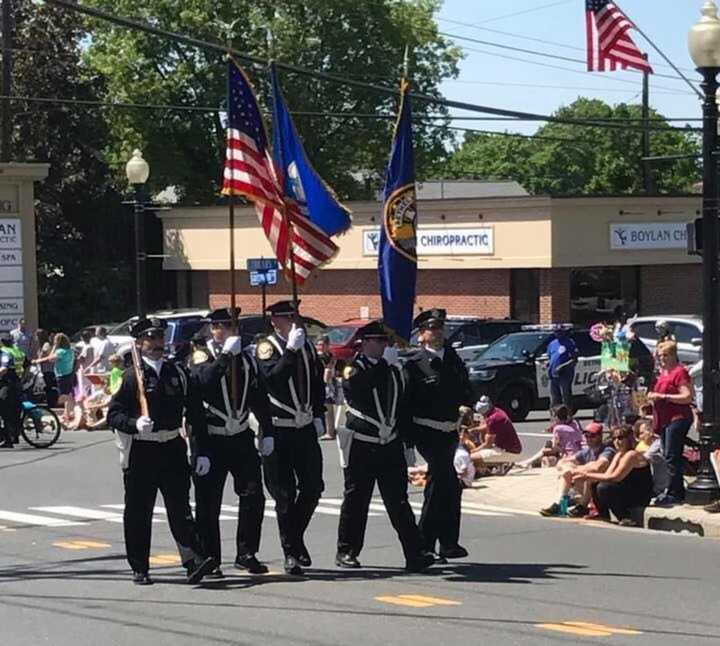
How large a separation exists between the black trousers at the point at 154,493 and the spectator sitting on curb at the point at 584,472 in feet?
18.8

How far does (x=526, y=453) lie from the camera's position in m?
21.5

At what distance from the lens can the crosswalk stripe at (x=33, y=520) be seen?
15102 millimetres

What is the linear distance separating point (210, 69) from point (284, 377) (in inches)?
1761

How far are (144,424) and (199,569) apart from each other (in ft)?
3.82

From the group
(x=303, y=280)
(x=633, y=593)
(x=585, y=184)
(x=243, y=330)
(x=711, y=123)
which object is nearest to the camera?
(x=633, y=593)

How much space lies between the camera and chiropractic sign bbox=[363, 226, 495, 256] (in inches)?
1553

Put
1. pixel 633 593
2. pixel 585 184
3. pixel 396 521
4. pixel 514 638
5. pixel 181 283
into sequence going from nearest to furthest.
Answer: pixel 514 638 < pixel 633 593 < pixel 396 521 < pixel 181 283 < pixel 585 184

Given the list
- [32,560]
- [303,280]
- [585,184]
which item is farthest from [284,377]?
[585,184]

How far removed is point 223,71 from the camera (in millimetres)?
54969

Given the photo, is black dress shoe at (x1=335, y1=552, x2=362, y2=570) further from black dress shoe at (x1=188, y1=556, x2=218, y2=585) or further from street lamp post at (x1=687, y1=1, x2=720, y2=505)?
street lamp post at (x1=687, y1=1, x2=720, y2=505)

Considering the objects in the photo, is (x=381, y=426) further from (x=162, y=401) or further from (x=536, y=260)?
(x=536, y=260)

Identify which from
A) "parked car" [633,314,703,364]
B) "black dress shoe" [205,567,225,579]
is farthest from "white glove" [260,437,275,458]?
"parked car" [633,314,703,364]

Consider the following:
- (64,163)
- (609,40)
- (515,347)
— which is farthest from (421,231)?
(609,40)

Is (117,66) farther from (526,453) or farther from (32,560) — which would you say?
(32,560)
